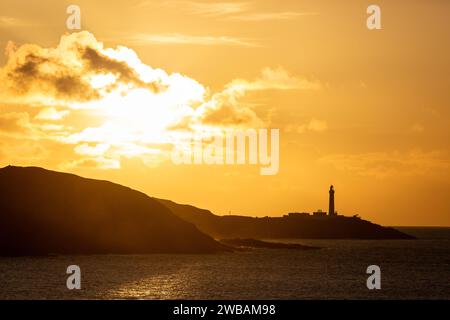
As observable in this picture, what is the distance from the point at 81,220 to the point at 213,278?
224ft

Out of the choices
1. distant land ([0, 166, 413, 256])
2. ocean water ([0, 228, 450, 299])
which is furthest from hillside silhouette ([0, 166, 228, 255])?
ocean water ([0, 228, 450, 299])

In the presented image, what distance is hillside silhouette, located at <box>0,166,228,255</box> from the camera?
160 m

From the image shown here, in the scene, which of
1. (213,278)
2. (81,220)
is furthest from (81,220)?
(213,278)

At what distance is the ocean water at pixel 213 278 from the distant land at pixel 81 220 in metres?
11.3

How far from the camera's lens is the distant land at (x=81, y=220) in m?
160

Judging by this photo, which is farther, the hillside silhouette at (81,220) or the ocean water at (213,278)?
the hillside silhouette at (81,220)

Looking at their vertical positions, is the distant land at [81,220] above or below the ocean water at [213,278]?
above

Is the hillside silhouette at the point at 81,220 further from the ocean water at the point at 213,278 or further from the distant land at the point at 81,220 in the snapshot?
the ocean water at the point at 213,278

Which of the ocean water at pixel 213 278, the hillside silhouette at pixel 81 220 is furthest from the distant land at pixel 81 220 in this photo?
the ocean water at pixel 213 278

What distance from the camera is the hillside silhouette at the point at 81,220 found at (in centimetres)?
16025
